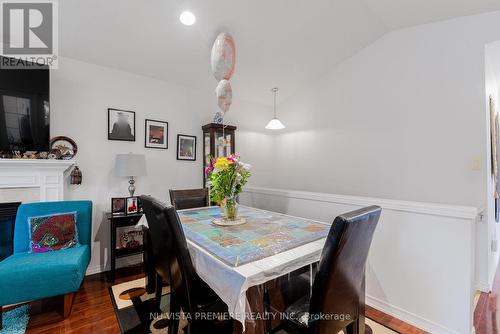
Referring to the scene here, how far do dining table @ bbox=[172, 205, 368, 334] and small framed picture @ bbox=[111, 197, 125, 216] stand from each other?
1273 mm

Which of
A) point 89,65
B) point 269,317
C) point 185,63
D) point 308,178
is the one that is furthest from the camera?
point 308,178

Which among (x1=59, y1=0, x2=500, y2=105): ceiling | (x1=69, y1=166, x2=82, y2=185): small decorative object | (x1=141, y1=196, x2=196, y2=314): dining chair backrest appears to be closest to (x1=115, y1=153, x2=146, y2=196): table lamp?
(x1=69, y1=166, x2=82, y2=185): small decorative object

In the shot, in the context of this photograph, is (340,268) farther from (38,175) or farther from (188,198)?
(38,175)

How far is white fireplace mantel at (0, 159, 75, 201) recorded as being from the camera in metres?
2.25

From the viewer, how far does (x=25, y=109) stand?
2293mm

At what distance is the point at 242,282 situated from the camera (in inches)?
40.6

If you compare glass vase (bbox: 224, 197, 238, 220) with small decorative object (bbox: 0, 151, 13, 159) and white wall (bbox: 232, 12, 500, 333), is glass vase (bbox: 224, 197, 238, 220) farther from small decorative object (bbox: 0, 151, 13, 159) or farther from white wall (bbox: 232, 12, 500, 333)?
small decorative object (bbox: 0, 151, 13, 159)

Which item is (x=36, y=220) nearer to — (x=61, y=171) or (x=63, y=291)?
(x=61, y=171)

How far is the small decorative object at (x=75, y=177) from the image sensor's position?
2.61 meters

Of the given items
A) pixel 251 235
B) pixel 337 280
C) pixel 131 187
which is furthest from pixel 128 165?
pixel 337 280

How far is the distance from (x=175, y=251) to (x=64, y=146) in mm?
2156

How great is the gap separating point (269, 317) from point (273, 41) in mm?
2843

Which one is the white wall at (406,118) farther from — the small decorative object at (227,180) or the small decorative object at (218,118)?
the small decorative object at (227,180)

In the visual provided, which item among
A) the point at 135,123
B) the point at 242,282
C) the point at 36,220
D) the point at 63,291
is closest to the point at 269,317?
the point at 242,282
